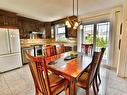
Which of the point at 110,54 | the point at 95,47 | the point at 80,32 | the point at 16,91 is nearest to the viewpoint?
the point at 16,91

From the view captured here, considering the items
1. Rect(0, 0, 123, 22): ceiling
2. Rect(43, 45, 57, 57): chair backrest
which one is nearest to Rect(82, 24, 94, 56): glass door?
Rect(0, 0, 123, 22): ceiling

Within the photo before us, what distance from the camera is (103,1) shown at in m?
2.73

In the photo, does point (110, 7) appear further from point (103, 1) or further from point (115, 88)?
point (115, 88)

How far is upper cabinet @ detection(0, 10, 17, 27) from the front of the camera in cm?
331

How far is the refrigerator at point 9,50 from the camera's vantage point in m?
3.22

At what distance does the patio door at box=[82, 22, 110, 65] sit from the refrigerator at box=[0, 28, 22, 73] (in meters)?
3.26

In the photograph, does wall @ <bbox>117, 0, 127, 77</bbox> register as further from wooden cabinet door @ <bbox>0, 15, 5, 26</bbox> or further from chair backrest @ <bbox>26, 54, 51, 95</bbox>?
wooden cabinet door @ <bbox>0, 15, 5, 26</bbox>

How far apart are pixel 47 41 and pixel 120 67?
465 centimetres

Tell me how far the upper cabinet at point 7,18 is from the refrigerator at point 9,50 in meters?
0.29

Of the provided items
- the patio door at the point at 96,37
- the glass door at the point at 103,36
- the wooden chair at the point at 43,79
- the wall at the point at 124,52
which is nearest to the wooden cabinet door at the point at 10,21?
the wooden chair at the point at 43,79

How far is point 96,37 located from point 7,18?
3.99 m

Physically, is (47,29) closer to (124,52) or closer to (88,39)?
(88,39)

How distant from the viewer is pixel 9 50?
11.2 feet

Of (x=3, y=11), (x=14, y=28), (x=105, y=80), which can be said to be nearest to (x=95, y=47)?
(x=105, y=80)
